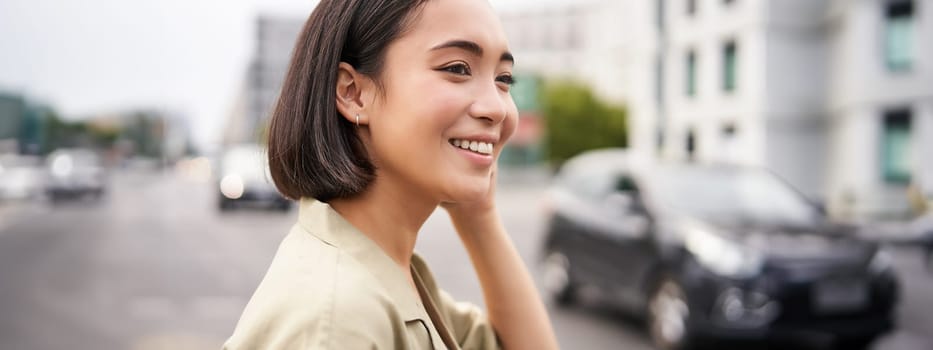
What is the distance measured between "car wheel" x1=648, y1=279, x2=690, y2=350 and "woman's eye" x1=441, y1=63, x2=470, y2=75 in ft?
14.5

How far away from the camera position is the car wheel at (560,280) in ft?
22.9

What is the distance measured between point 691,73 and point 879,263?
756 inches

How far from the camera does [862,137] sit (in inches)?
761

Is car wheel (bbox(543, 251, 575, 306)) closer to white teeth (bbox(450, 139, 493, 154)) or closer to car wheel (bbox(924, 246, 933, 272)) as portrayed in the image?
white teeth (bbox(450, 139, 493, 154))

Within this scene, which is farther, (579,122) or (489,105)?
(579,122)

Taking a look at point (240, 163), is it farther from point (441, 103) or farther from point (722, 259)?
point (441, 103)

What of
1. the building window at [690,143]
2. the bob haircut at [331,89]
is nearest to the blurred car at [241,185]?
the building window at [690,143]

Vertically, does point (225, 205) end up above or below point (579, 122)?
below

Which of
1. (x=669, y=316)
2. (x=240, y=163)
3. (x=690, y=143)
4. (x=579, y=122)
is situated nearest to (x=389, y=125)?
(x=669, y=316)

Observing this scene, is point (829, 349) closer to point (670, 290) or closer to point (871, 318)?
point (871, 318)

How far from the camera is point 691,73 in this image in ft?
77.4

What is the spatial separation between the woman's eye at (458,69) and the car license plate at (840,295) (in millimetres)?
4492

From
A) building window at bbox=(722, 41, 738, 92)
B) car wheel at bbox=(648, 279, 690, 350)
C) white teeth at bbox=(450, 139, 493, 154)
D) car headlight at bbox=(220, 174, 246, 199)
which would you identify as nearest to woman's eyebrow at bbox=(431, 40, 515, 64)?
white teeth at bbox=(450, 139, 493, 154)

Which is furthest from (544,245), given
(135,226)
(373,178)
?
(135,226)
